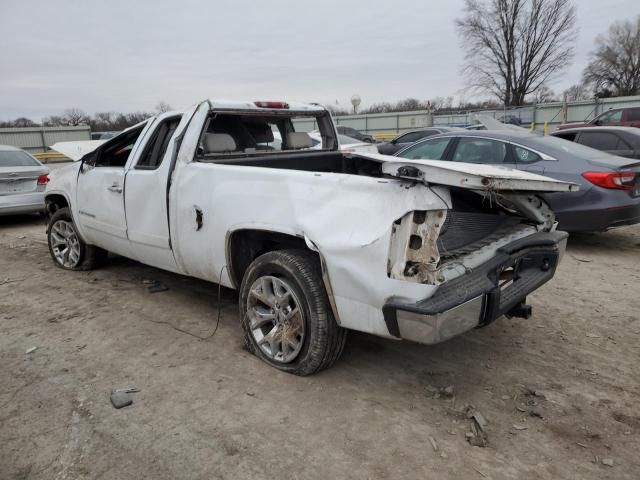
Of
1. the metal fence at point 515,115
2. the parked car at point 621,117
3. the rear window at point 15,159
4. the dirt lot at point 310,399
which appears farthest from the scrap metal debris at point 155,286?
the metal fence at point 515,115

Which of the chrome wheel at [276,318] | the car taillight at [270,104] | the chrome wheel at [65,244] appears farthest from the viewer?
the chrome wheel at [65,244]

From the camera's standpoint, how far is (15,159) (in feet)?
28.7

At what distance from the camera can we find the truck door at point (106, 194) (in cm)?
452

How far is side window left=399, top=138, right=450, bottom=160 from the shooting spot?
279 inches

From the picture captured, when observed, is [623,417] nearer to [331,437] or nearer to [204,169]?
[331,437]

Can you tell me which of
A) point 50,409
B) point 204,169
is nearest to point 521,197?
point 204,169

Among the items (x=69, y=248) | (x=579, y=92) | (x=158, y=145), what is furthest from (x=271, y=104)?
(x=579, y=92)

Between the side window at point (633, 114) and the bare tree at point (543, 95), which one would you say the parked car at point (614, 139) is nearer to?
the side window at point (633, 114)

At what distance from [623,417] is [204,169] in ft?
10.2

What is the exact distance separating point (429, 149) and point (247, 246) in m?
4.51

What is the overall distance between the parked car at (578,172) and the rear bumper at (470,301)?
9.96 ft

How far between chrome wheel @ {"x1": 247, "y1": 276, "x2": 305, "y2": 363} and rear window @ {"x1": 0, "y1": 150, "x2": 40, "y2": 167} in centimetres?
738

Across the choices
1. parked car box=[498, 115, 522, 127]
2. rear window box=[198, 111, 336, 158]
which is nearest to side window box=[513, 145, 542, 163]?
rear window box=[198, 111, 336, 158]

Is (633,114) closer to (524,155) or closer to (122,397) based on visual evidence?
(524,155)
